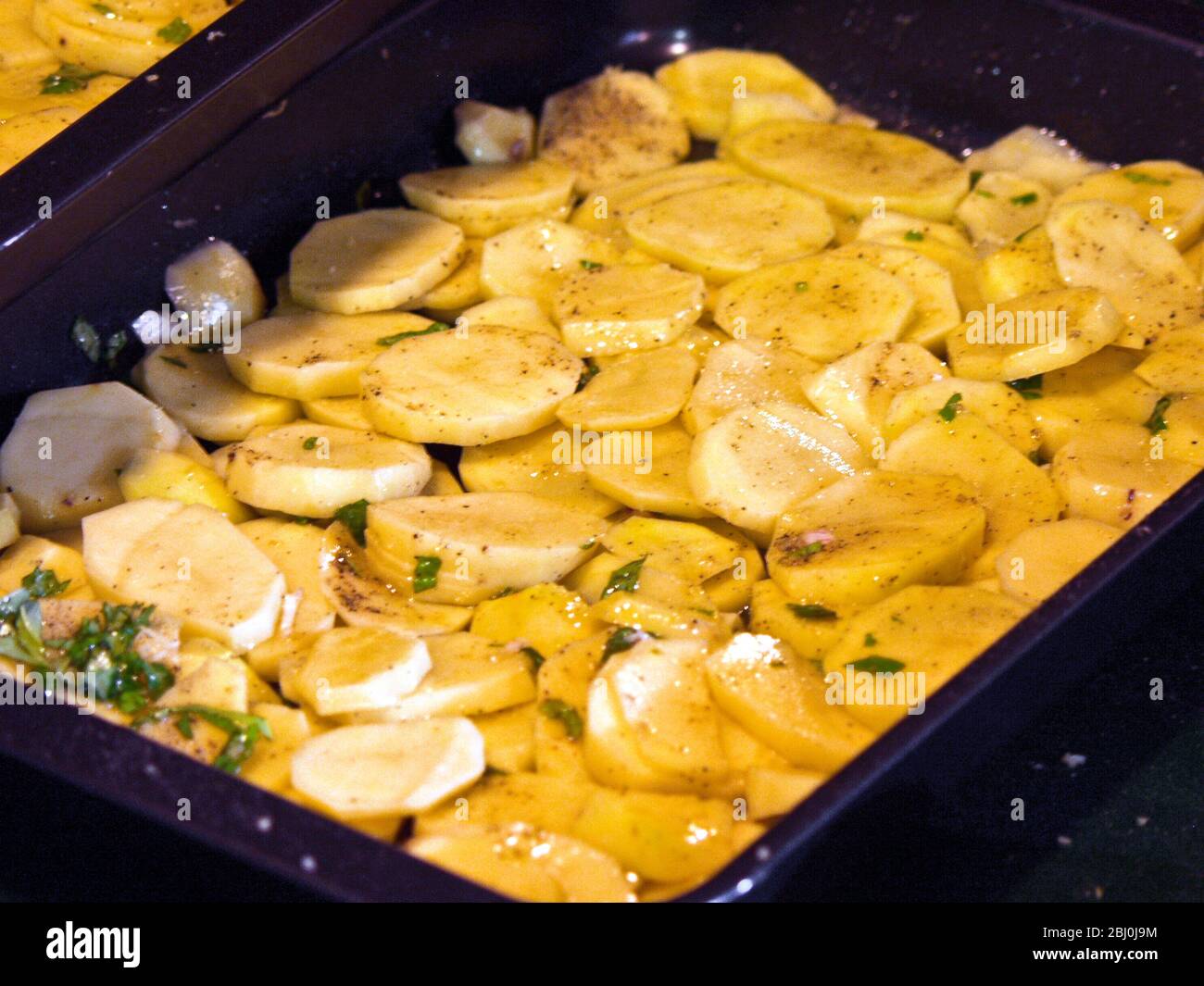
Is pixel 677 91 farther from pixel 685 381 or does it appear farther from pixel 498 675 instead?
pixel 498 675

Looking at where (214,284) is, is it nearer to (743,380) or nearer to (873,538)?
(743,380)

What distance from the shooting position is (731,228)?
2172mm

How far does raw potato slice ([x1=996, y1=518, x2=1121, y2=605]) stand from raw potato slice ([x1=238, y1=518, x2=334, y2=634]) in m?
0.75

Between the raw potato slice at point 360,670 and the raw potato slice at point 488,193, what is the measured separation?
904mm

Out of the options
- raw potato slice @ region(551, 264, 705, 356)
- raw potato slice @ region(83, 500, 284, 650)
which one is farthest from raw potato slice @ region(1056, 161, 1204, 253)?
raw potato slice @ region(83, 500, 284, 650)

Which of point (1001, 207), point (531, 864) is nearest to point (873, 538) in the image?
point (531, 864)

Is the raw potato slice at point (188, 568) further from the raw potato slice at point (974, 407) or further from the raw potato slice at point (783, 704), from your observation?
the raw potato slice at point (974, 407)

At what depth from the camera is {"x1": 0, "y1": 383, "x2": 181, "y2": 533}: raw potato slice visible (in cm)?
180

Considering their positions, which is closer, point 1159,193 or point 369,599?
point 369,599

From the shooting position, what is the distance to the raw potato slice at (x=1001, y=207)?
2.23m

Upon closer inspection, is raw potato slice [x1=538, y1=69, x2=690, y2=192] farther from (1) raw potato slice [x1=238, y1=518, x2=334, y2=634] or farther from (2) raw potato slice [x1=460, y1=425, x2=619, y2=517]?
(1) raw potato slice [x1=238, y1=518, x2=334, y2=634]

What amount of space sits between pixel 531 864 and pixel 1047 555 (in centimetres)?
69

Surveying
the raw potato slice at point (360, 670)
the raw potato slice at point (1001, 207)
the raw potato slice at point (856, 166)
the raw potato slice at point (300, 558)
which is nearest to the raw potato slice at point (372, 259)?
the raw potato slice at point (300, 558)

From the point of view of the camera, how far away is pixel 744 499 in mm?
1705
